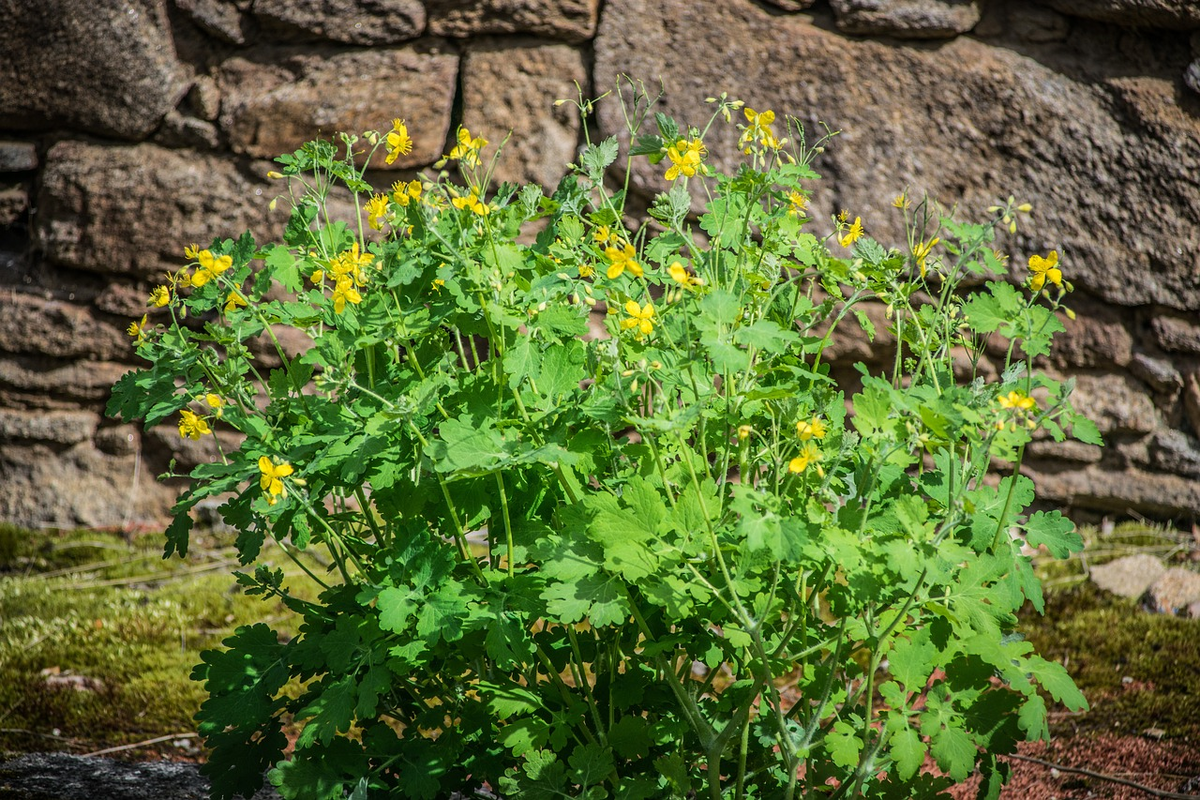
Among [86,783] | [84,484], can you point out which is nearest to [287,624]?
[86,783]

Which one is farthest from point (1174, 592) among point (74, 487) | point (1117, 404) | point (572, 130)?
point (74, 487)

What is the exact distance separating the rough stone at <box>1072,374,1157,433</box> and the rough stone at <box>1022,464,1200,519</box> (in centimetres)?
18

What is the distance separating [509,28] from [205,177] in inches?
49.1

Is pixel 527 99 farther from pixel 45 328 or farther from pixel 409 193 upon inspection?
pixel 409 193

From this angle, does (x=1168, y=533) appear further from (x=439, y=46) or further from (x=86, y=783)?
(x=86, y=783)

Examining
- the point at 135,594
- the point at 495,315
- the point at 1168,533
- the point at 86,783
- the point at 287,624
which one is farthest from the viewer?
the point at 1168,533

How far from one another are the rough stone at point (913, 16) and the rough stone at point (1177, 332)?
1.25 m

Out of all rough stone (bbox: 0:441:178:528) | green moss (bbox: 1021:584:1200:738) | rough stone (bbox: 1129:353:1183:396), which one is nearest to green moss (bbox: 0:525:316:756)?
rough stone (bbox: 0:441:178:528)

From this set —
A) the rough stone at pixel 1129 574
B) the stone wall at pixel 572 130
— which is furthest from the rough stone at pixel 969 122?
the rough stone at pixel 1129 574

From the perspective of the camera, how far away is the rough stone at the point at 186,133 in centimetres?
348

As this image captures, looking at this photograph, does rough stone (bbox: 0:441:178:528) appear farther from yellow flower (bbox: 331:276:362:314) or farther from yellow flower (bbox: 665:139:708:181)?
yellow flower (bbox: 665:139:708:181)

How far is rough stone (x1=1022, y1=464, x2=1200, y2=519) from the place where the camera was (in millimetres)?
3395

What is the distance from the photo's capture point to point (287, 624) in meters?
2.75

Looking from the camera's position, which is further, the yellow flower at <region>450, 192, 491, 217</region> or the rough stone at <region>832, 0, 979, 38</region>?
the rough stone at <region>832, 0, 979, 38</region>
